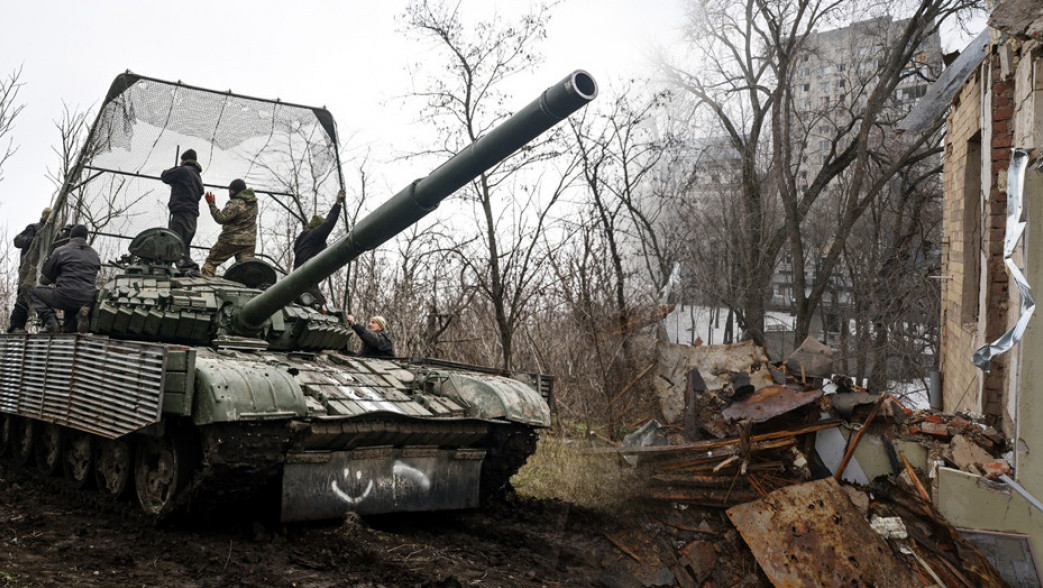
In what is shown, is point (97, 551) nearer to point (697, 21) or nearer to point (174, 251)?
point (174, 251)

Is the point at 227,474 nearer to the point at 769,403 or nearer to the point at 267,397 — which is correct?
the point at 267,397

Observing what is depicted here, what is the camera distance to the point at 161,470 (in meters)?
6.31

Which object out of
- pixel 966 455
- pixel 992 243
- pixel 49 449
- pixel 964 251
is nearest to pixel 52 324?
pixel 49 449

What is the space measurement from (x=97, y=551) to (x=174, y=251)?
137 inches

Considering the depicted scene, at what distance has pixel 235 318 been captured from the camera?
24.3 ft

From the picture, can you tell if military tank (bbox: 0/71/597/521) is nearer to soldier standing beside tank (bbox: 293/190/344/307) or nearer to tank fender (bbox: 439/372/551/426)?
tank fender (bbox: 439/372/551/426)

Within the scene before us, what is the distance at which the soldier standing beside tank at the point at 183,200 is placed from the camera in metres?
8.92

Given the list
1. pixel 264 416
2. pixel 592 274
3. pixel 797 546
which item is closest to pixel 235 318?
pixel 264 416

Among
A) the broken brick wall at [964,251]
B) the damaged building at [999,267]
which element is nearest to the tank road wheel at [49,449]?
the damaged building at [999,267]

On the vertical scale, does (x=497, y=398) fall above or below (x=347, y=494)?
above

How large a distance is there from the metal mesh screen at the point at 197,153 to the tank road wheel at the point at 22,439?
1.74 m

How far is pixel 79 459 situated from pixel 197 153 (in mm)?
3418

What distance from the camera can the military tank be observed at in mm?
5680

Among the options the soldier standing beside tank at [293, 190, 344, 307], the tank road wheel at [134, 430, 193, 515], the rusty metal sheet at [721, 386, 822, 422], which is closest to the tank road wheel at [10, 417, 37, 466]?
the tank road wheel at [134, 430, 193, 515]
